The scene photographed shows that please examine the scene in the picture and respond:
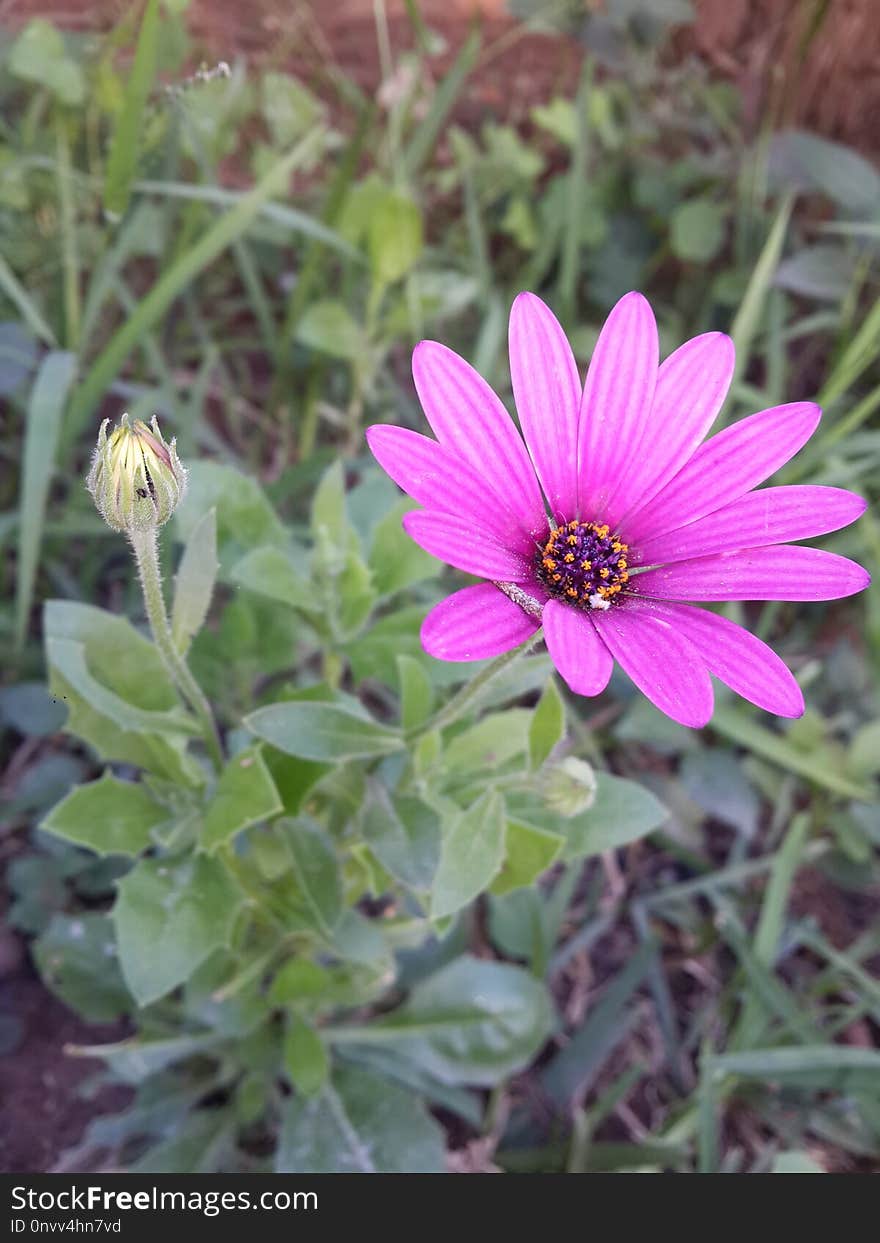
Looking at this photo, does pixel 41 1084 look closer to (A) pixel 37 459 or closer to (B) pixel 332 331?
(A) pixel 37 459

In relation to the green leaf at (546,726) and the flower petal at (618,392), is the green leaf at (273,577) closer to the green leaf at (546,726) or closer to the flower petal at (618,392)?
the green leaf at (546,726)

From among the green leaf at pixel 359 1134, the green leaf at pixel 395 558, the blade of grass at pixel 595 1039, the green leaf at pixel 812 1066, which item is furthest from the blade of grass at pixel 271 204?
the green leaf at pixel 812 1066

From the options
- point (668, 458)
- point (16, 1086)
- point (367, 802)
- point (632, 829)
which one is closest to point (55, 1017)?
point (16, 1086)

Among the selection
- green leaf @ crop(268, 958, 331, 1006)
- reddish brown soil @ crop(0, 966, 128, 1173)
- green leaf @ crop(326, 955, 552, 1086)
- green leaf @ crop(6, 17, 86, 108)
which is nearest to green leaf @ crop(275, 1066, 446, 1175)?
green leaf @ crop(326, 955, 552, 1086)

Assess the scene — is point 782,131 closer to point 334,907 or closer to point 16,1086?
point 334,907

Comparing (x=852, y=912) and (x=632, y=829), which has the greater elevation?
(x=632, y=829)
